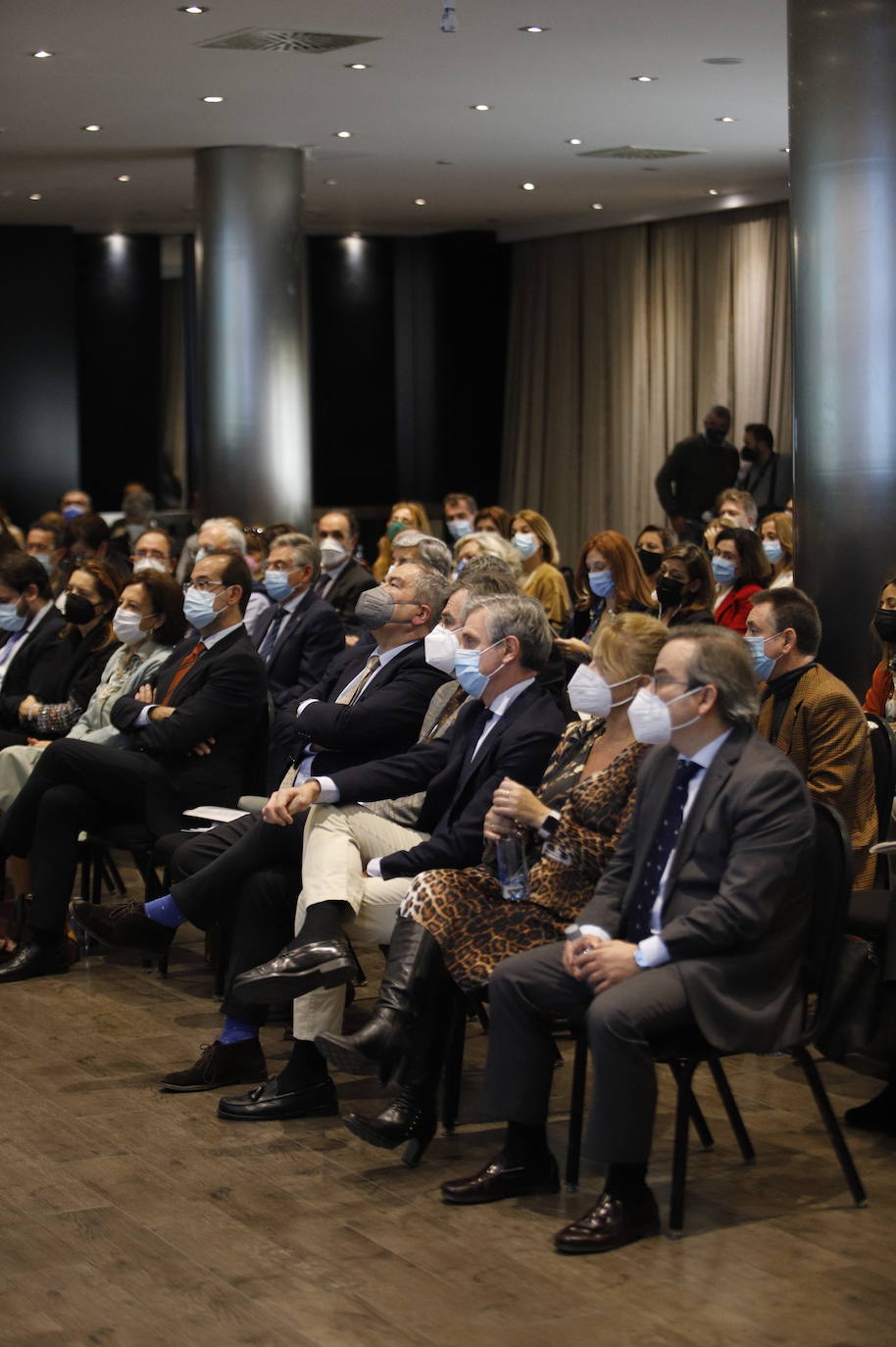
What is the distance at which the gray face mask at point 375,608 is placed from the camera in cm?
512

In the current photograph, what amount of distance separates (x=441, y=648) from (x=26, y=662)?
2639mm

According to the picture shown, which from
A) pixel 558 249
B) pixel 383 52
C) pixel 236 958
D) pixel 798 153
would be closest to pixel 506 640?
pixel 236 958

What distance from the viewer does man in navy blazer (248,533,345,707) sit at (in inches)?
277

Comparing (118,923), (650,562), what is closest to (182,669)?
(118,923)

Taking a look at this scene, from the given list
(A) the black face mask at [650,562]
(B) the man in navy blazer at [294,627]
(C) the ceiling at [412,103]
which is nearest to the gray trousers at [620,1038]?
(B) the man in navy blazer at [294,627]

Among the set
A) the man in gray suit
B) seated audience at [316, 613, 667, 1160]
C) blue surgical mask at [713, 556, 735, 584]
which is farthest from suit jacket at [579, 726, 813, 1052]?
blue surgical mask at [713, 556, 735, 584]

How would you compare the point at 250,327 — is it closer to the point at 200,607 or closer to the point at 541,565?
the point at 541,565

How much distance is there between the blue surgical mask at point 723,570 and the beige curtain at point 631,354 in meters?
8.03

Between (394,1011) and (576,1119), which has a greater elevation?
(394,1011)

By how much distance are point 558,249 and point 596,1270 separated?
15.5m

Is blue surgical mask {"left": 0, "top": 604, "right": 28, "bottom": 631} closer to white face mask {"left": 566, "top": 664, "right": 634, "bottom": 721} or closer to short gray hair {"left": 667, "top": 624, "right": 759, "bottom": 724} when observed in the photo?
white face mask {"left": 566, "top": 664, "right": 634, "bottom": 721}

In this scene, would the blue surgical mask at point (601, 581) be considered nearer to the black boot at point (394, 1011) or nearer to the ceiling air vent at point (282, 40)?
the black boot at point (394, 1011)

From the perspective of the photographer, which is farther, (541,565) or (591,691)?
(541,565)

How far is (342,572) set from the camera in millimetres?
8906
